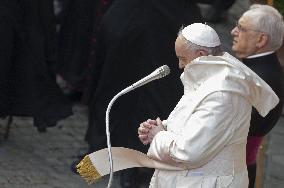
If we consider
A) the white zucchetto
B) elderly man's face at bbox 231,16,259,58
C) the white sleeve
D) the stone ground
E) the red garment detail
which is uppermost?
the white zucchetto

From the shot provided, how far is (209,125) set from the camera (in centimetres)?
345

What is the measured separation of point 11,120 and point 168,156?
3.41 meters

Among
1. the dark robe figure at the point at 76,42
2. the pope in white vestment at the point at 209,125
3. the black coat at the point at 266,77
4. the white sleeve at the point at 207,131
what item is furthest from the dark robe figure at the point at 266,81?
the dark robe figure at the point at 76,42

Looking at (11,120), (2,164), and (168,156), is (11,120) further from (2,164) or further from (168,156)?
(168,156)

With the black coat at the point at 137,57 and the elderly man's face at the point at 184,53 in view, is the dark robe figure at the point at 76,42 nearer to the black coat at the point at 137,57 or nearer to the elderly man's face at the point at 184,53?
the black coat at the point at 137,57

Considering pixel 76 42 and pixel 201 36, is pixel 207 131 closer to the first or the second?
pixel 201 36

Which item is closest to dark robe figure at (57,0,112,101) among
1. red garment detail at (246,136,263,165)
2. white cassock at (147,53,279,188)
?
red garment detail at (246,136,263,165)

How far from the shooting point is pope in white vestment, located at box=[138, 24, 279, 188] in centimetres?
348

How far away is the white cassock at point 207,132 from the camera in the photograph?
3.48 metres

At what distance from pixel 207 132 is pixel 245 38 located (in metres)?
1.21

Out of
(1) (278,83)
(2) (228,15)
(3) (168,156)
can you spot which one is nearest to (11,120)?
(1) (278,83)

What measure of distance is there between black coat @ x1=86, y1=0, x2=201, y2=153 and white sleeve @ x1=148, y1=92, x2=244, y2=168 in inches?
94.7

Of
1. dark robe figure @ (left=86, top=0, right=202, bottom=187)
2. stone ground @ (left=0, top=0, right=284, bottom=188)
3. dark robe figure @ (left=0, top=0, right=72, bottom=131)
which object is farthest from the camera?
dark robe figure @ (left=0, top=0, right=72, bottom=131)

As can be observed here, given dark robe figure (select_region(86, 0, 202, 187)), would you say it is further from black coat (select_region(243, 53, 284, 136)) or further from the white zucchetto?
the white zucchetto
